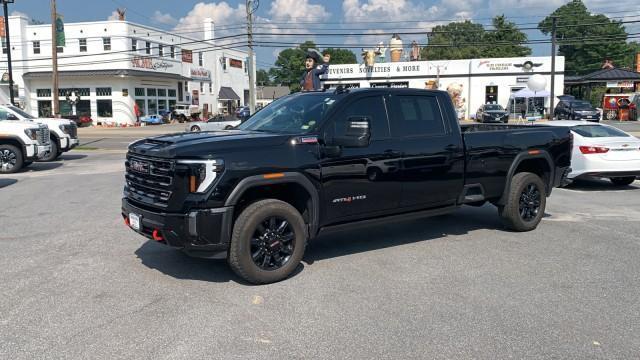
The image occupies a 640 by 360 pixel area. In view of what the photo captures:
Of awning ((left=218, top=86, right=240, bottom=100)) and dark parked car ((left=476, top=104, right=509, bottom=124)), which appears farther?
awning ((left=218, top=86, right=240, bottom=100))

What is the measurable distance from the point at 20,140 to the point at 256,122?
37.0 feet

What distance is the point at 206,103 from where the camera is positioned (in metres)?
64.2

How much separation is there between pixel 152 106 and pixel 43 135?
3938cm

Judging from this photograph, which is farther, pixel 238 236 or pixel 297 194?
pixel 297 194

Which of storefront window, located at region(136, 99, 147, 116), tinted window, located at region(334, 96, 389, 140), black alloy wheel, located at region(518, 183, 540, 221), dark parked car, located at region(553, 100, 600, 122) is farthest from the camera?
storefront window, located at region(136, 99, 147, 116)

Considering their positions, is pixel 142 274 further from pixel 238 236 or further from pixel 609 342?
pixel 609 342

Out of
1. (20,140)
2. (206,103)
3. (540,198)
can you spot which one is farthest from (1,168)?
(206,103)

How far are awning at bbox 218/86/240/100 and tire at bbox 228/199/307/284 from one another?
207 feet

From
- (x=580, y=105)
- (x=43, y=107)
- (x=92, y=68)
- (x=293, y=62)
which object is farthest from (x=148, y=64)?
(x=293, y=62)

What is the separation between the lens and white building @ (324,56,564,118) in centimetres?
4775

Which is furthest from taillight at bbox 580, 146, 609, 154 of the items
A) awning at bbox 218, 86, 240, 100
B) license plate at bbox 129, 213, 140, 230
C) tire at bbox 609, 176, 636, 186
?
awning at bbox 218, 86, 240, 100

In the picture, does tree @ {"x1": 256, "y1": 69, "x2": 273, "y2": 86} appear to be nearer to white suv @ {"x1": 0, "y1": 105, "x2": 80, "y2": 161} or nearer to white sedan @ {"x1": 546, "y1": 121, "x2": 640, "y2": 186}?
white suv @ {"x1": 0, "y1": 105, "x2": 80, "y2": 161}

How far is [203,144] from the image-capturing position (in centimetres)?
507

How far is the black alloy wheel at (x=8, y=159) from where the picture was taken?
593 inches
